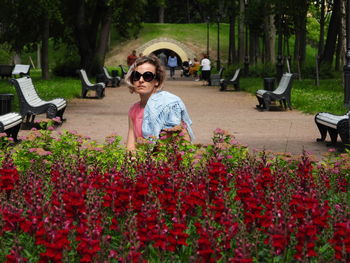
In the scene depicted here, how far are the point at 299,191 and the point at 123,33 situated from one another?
173ft

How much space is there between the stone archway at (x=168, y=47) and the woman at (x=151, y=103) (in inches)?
3174

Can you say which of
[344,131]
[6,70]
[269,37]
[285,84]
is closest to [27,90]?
[344,131]

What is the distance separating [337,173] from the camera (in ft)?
23.4

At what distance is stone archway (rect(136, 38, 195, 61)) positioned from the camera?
8769 cm

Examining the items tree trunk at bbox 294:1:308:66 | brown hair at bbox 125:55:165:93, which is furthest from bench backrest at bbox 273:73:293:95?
tree trunk at bbox 294:1:308:66

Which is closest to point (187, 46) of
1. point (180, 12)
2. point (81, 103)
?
point (180, 12)

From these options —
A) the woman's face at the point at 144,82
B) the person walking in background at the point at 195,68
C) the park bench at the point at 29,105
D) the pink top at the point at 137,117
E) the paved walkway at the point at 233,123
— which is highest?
the woman's face at the point at 144,82

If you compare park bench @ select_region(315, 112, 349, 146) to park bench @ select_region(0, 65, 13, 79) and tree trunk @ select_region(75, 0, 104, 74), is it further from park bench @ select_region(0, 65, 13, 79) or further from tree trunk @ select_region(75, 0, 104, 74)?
park bench @ select_region(0, 65, 13, 79)

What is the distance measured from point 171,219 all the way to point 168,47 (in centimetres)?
8403

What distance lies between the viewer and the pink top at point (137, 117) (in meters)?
7.41

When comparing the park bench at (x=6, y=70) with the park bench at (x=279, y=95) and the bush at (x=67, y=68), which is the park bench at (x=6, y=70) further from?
the park bench at (x=279, y=95)

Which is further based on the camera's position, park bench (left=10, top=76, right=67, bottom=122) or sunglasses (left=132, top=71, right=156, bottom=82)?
park bench (left=10, top=76, right=67, bottom=122)

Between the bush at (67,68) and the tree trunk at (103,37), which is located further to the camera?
the tree trunk at (103,37)

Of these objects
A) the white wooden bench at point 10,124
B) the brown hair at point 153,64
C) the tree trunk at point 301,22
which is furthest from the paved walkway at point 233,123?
the tree trunk at point 301,22
